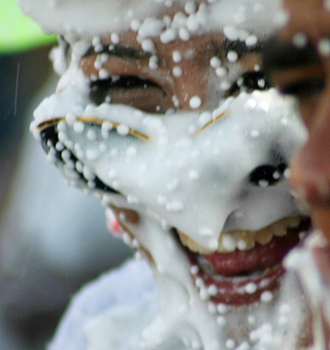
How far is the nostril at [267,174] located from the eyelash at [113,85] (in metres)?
0.14

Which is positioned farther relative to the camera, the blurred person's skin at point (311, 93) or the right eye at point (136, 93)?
the right eye at point (136, 93)

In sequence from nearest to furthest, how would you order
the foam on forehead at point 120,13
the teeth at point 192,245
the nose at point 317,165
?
the nose at point 317,165 → the foam on forehead at point 120,13 → the teeth at point 192,245

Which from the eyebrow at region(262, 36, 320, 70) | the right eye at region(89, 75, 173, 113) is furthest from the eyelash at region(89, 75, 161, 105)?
the eyebrow at region(262, 36, 320, 70)

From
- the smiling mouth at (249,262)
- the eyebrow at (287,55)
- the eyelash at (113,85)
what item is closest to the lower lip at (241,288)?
the smiling mouth at (249,262)

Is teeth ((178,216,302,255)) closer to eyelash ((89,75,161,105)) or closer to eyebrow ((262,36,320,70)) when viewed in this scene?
eyelash ((89,75,161,105))

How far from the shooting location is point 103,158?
572 millimetres

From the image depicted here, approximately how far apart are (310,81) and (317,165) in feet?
0.17

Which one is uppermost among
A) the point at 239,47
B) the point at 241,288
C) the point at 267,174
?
the point at 239,47

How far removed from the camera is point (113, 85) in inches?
23.2

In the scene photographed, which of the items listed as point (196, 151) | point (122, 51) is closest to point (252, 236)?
point (196, 151)

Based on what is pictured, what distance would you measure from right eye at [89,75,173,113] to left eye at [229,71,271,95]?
0.26 feet

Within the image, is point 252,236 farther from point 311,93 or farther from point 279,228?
point 311,93

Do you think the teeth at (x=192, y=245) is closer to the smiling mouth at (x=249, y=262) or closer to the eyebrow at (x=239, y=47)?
the smiling mouth at (x=249, y=262)

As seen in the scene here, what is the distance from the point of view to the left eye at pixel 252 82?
1.72 ft
